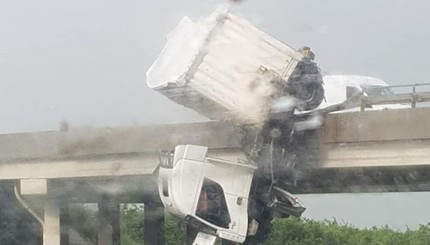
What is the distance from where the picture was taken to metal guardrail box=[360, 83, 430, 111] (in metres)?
15.3

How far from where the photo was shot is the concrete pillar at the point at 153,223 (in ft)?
62.0

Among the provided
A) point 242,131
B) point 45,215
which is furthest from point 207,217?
point 45,215

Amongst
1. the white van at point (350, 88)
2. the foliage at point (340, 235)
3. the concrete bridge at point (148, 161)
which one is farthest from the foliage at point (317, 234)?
the white van at point (350, 88)

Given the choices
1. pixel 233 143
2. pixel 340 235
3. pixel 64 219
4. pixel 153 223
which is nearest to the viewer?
pixel 233 143

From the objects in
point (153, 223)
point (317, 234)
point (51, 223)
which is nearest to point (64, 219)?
point (51, 223)

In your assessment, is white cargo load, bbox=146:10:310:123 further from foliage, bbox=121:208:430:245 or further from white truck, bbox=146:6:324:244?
foliage, bbox=121:208:430:245

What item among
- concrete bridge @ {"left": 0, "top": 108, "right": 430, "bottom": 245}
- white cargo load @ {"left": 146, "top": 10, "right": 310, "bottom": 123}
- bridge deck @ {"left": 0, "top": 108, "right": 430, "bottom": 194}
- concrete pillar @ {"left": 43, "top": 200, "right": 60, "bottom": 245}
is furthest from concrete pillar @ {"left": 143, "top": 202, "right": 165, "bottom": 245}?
white cargo load @ {"left": 146, "top": 10, "right": 310, "bottom": 123}

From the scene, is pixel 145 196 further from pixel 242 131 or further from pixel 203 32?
pixel 203 32

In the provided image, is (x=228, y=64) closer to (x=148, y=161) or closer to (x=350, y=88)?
(x=350, y=88)

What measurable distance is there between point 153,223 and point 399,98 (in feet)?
22.3

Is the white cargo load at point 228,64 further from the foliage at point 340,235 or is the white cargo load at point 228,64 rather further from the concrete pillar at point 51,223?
the foliage at point 340,235

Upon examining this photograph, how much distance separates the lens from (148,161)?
18.0m

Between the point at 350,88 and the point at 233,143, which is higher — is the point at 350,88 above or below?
above

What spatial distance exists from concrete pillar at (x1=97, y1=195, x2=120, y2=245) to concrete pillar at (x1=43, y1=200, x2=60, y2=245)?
76cm
